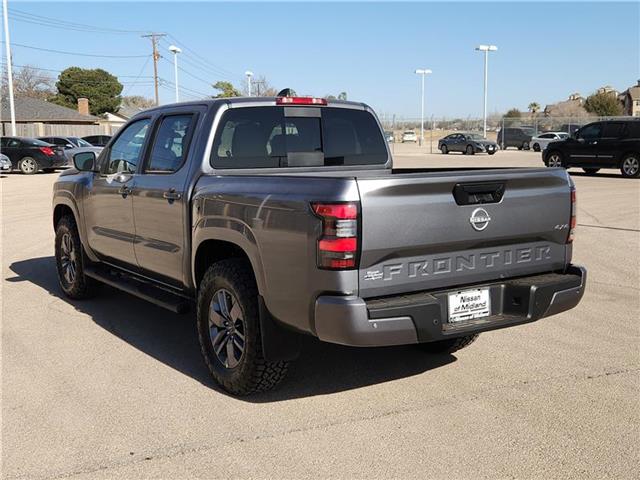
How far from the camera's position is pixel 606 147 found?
22188 mm

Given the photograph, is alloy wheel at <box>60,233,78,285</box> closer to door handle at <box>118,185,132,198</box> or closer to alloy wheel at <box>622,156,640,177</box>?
door handle at <box>118,185,132,198</box>

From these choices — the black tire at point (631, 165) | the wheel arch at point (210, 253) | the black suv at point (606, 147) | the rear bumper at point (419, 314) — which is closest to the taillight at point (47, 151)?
the black suv at point (606, 147)

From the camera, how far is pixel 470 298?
404cm

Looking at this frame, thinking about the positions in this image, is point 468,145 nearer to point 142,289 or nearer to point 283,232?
point 142,289

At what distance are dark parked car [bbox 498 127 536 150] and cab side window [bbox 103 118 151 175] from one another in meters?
49.6

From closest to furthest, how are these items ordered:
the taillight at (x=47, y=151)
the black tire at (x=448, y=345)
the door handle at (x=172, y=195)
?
the door handle at (x=172, y=195)
the black tire at (x=448, y=345)
the taillight at (x=47, y=151)

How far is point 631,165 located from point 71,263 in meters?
19.8

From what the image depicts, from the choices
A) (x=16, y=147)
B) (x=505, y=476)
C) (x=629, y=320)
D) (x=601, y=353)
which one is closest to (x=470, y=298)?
(x=505, y=476)

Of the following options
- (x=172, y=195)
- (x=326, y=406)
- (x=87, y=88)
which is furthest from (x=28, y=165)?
(x=87, y=88)

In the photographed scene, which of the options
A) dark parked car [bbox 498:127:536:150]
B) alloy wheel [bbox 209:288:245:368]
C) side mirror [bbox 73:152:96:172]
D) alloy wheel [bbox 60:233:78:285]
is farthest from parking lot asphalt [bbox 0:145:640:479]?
dark parked car [bbox 498:127:536:150]

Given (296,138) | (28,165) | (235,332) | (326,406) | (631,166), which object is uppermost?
(296,138)

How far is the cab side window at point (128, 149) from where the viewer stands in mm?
5754

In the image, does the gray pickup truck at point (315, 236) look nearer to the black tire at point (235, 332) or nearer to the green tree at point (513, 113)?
the black tire at point (235, 332)

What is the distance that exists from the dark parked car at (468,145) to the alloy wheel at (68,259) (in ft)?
133
